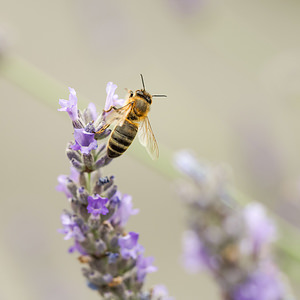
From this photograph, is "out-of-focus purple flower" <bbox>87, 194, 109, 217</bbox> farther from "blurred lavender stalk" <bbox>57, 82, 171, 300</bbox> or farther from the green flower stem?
the green flower stem

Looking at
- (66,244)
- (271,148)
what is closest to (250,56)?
(271,148)

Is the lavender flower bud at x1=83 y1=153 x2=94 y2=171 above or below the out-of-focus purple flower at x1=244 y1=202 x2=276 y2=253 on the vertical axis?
below

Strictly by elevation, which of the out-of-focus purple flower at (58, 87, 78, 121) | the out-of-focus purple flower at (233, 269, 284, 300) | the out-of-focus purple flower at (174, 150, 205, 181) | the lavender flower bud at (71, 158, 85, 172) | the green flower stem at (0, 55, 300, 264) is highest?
the green flower stem at (0, 55, 300, 264)

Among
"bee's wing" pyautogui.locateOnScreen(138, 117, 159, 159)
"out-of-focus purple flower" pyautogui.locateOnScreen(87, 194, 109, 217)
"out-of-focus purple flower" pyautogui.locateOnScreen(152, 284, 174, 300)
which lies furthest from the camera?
"bee's wing" pyautogui.locateOnScreen(138, 117, 159, 159)

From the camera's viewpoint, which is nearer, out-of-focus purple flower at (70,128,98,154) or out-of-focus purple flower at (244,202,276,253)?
out-of-focus purple flower at (70,128,98,154)

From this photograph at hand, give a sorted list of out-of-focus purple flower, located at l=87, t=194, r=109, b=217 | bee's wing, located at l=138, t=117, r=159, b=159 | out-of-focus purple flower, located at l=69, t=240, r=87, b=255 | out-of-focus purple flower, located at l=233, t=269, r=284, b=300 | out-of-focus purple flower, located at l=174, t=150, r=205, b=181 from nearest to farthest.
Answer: out-of-focus purple flower, located at l=87, t=194, r=109, b=217 < out-of-focus purple flower, located at l=69, t=240, r=87, b=255 < bee's wing, located at l=138, t=117, r=159, b=159 < out-of-focus purple flower, located at l=233, t=269, r=284, b=300 < out-of-focus purple flower, located at l=174, t=150, r=205, b=181

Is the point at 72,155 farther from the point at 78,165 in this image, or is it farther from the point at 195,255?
the point at 195,255

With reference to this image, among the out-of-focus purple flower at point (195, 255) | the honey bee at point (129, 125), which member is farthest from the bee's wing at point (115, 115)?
the out-of-focus purple flower at point (195, 255)

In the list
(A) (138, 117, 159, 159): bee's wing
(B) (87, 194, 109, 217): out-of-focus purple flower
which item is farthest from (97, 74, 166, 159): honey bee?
(B) (87, 194, 109, 217): out-of-focus purple flower
